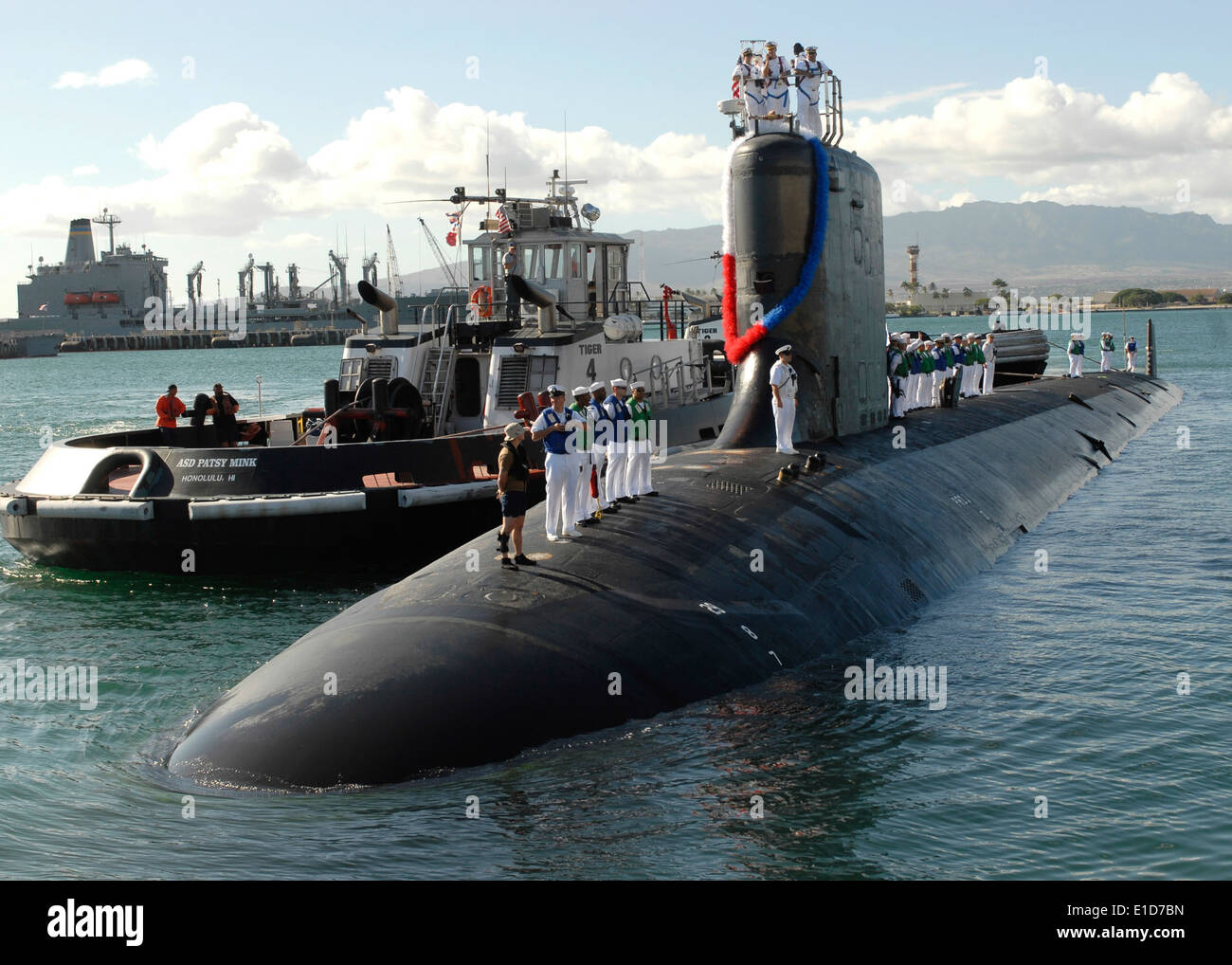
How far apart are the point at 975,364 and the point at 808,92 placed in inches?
567

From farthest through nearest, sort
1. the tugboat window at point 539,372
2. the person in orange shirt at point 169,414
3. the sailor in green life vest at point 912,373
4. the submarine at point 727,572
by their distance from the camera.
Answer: the tugboat window at point 539,372 < the sailor in green life vest at point 912,373 < the person in orange shirt at point 169,414 < the submarine at point 727,572

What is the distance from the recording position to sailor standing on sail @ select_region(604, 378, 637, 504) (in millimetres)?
15164

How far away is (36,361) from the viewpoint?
15975 centimetres

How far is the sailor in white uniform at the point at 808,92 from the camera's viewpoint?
18.6 meters

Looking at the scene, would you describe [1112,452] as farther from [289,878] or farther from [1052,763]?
[289,878]

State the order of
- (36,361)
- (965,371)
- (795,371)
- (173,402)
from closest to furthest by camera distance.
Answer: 1. (795,371)
2. (173,402)
3. (965,371)
4. (36,361)

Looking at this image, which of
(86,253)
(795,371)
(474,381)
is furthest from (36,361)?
(795,371)

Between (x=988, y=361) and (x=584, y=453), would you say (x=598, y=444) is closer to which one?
(x=584, y=453)

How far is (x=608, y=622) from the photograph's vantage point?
12008 millimetres

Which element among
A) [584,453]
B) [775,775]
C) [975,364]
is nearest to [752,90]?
[584,453]

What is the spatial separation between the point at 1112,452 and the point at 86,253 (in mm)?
171965

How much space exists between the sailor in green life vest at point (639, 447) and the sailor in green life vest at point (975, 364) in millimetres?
17519

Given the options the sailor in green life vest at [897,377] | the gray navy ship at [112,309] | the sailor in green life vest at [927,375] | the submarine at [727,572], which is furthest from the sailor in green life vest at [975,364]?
the gray navy ship at [112,309]

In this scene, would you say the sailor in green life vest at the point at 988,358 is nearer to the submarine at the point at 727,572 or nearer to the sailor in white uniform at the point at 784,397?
the submarine at the point at 727,572
